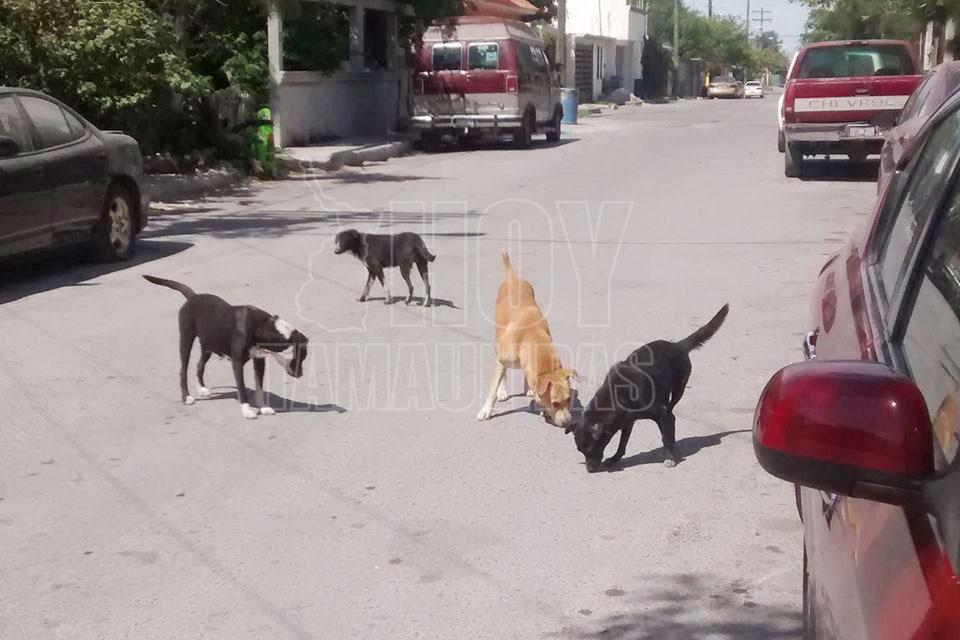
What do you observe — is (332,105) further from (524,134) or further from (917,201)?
(917,201)

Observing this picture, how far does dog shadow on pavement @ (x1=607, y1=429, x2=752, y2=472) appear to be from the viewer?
5.86 m

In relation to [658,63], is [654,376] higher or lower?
lower

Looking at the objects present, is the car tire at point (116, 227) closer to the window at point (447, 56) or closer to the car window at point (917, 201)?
the car window at point (917, 201)

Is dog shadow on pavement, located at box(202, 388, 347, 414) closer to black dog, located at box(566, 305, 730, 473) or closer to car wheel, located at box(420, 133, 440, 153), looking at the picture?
black dog, located at box(566, 305, 730, 473)

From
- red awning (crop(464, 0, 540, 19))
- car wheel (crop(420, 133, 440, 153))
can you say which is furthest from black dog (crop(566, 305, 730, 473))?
red awning (crop(464, 0, 540, 19))

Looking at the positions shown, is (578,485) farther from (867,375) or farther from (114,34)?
(114,34)

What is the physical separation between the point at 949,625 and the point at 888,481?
0.98 feet

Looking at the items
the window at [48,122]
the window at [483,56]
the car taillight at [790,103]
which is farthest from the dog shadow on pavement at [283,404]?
the window at [483,56]

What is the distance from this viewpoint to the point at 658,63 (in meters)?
77.6

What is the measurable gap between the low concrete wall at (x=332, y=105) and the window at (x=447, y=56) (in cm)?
229

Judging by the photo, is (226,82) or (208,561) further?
(226,82)

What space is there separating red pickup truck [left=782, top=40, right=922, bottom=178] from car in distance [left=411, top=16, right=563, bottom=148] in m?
8.01

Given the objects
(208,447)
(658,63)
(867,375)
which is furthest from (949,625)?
(658,63)

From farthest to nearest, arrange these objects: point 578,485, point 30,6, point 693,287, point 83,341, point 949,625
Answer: point 30,6
point 693,287
point 83,341
point 578,485
point 949,625
